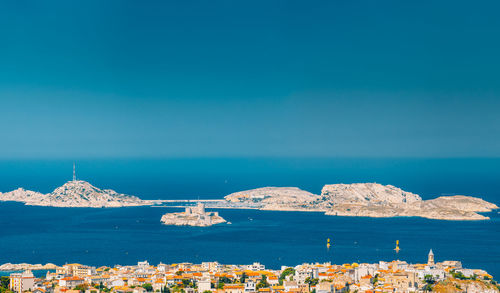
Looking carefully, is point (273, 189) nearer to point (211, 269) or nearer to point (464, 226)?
point (464, 226)

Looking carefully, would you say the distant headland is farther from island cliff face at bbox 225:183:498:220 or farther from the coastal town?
the coastal town

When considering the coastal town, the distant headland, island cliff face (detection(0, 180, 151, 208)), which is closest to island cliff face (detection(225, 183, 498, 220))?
the distant headland

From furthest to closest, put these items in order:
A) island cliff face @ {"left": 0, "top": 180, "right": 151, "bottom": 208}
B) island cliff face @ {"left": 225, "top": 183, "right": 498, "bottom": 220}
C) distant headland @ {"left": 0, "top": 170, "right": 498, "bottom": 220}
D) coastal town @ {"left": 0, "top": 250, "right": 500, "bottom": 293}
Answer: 1. island cliff face @ {"left": 0, "top": 180, "right": 151, "bottom": 208}
2. island cliff face @ {"left": 225, "top": 183, "right": 498, "bottom": 220}
3. distant headland @ {"left": 0, "top": 170, "right": 498, "bottom": 220}
4. coastal town @ {"left": 0, "top": 250, "right": 500, "bottom": 293}

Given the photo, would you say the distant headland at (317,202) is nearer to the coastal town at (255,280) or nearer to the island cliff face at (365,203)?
the island cliff face at (365,203)

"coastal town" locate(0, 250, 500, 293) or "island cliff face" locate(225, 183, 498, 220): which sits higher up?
"island cliff face" locate(225, 183, 498, 220)

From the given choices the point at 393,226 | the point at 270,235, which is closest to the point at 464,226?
the point at 393,226

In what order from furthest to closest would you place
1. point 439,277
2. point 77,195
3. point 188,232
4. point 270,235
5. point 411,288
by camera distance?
point 77,195, point 188,232, point 270,235, point 439,277, point 411,288
